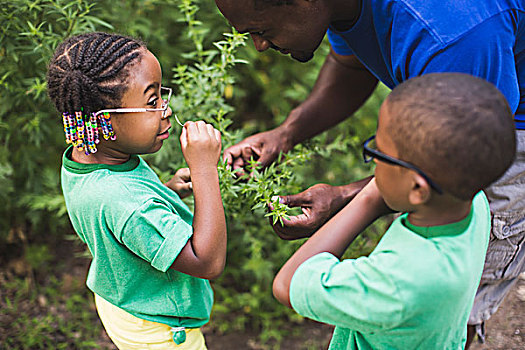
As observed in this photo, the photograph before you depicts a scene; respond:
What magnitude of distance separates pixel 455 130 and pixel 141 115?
100cm

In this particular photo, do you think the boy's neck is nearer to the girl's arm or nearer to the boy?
the boy

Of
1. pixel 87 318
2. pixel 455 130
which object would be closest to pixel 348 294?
pixel 455 130

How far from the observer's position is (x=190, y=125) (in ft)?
6.19

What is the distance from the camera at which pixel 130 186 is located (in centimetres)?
178

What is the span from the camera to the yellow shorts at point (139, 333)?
6.47ft

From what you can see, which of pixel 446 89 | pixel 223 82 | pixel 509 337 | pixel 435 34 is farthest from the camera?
pixel 509 337

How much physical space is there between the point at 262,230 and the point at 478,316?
3.96 ft

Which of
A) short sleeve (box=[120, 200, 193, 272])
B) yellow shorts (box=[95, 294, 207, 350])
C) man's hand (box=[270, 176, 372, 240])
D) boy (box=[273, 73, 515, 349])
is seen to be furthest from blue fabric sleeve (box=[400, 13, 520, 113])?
yellow shorts (box=[95, 294, 207, 350])

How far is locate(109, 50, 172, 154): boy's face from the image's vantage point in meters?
1.76

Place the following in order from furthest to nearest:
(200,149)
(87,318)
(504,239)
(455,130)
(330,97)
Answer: (87,318) < (330,97) < (504,239) < (200,149) < (455,130)

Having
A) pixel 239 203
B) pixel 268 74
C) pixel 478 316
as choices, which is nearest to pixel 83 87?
pixel 239 203

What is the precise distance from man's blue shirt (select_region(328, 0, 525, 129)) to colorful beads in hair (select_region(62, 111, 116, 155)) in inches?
38.7

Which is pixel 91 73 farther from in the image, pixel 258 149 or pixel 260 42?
pixel 258 149

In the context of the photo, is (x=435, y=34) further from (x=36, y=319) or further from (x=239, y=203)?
(x=36, y=319)
